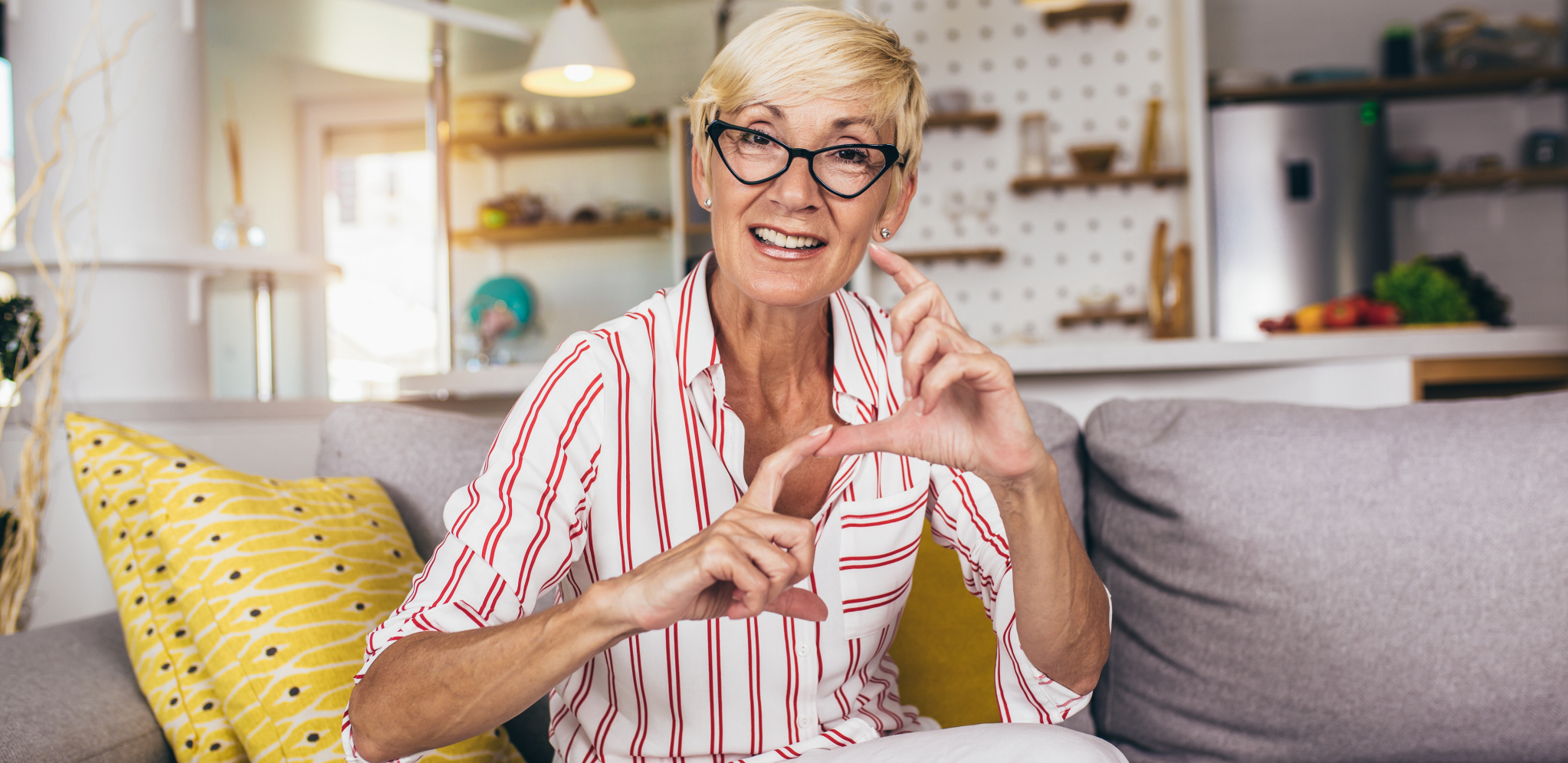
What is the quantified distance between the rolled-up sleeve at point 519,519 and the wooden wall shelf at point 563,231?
4.56 metres

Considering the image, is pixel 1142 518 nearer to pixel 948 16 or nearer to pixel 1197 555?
pixel 1197 555

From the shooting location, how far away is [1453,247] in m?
4.81

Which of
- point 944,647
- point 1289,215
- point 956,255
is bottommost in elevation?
point 944,647

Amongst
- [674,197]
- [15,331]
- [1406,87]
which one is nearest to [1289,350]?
[15,331]

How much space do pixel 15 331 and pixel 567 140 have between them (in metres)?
4.08

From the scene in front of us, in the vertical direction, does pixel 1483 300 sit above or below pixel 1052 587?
above

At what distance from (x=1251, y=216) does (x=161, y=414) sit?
3949 millimetres

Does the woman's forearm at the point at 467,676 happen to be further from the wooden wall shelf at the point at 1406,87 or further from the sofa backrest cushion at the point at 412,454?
the wooden wall shelf at the point at 1406,87

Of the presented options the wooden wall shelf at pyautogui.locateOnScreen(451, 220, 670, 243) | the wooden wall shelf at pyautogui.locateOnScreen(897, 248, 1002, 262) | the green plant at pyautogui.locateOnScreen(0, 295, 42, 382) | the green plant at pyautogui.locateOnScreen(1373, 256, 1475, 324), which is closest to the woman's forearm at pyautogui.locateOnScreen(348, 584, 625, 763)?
the green plant at pyautogui.locateOnScreen(0, 295, 42, 382)

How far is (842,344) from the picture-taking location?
1114 mm

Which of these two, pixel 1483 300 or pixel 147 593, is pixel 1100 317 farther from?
pixel 147 593

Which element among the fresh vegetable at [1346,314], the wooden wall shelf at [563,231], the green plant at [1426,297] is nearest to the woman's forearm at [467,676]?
the fresh vegetable at [1346,314]

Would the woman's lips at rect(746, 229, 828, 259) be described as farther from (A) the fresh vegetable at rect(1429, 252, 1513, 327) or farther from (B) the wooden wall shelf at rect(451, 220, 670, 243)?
(B) the wooden wall shelf at rect(451, 220, 670, 243)

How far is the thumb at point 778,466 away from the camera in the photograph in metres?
0.71
